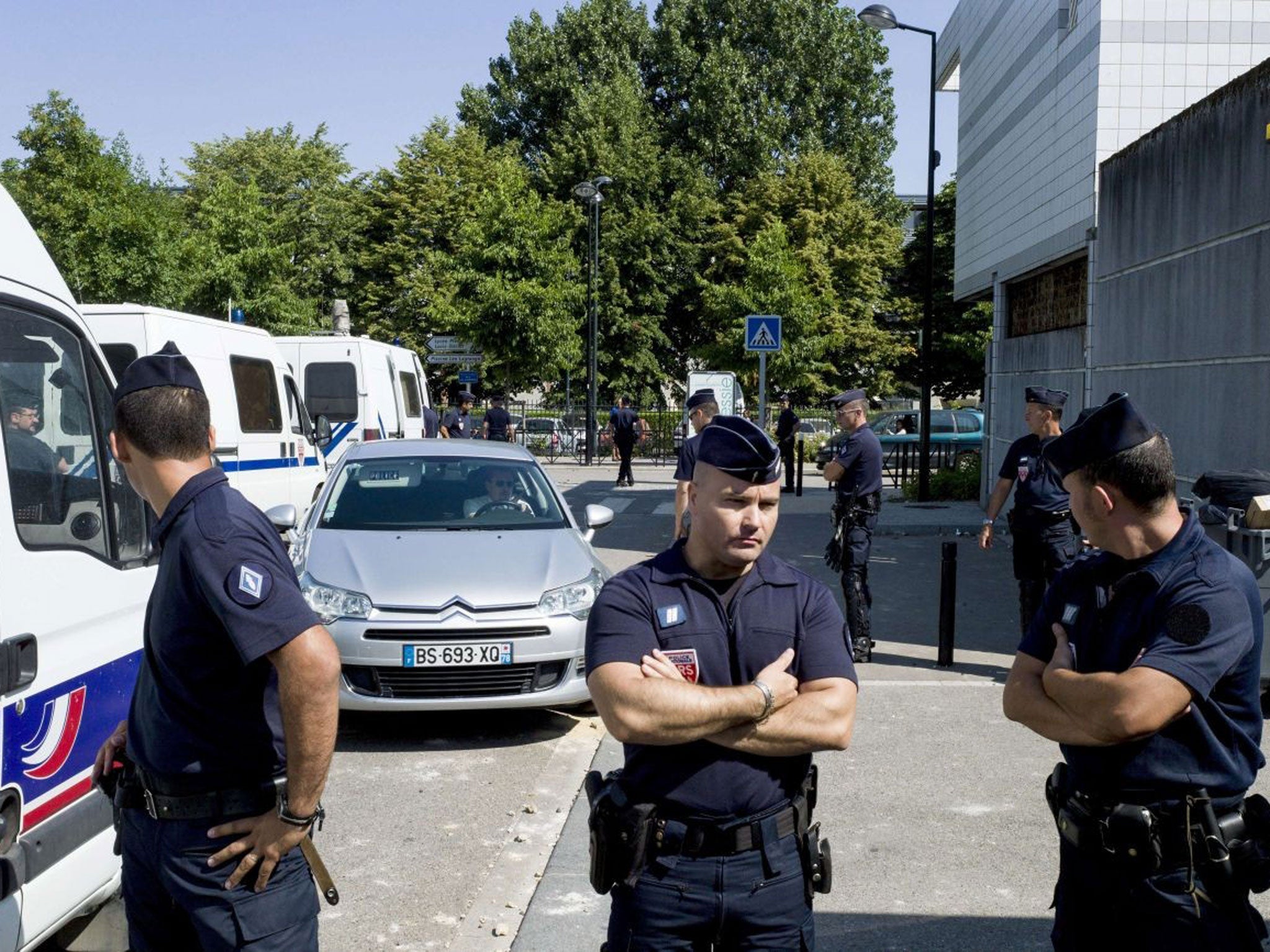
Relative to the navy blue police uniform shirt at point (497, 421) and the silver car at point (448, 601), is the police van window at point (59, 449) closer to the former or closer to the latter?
the silver car at point (448, 601)

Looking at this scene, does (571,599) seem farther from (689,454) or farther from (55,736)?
(55,736)

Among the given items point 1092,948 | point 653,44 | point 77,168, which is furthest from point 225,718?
point 653,44

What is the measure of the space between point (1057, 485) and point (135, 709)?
6197mm

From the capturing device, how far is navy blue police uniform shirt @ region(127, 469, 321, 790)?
2.64 metres

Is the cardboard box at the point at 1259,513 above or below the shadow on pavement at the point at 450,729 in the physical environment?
above

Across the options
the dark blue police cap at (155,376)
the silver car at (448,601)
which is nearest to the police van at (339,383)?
the silver car at (448,601)

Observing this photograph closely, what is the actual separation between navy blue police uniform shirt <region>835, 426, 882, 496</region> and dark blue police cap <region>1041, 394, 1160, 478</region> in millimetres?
5915

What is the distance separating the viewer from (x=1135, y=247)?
12.0 metres

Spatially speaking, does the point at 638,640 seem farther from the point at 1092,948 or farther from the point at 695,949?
the point at 1092,948

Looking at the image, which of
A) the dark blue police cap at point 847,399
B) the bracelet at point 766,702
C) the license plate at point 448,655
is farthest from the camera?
the dark blue police cap at point 847,399

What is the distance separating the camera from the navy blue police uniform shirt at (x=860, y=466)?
897 centimetres

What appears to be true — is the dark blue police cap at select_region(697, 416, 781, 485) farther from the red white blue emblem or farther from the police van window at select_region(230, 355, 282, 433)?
the police van window at select_region(230, 355, 282, 433)

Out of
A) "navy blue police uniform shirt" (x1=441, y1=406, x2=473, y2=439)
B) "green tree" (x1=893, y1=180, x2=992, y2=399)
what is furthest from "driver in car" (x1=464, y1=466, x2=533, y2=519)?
"green tree" (x1=893, y1=180, x2=992, y2=399)

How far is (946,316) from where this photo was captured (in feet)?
178
